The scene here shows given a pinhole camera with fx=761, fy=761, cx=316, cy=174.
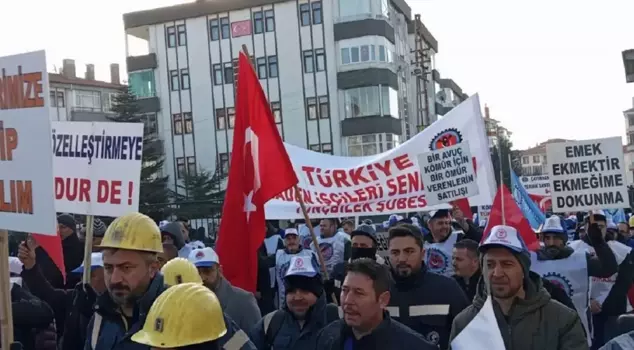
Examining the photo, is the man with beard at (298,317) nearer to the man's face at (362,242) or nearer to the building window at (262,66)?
the man's face at (362,242)

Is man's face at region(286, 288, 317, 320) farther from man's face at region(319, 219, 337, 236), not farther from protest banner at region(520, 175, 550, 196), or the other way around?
protest banner at region(520, 175, 550, 196)

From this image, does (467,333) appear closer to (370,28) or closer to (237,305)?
(237,305)

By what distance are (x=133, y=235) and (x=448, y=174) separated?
4.60 metres

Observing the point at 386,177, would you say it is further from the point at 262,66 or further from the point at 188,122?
the point at 188,122

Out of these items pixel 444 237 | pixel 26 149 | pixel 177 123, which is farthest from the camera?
pixel 177 123

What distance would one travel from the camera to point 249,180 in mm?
6453

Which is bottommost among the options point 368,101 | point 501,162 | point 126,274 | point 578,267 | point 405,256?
point 578,267

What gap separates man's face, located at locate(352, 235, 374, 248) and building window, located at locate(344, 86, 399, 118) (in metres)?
35.2

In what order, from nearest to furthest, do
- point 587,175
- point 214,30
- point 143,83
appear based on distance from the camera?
point 587,175 < point 214,30 < point 143,83

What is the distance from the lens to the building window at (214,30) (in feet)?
145

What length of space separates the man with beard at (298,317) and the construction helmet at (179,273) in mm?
513

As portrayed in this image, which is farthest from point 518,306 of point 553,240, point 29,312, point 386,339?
point 29,312

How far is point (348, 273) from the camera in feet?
13.0

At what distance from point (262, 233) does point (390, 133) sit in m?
35.9
